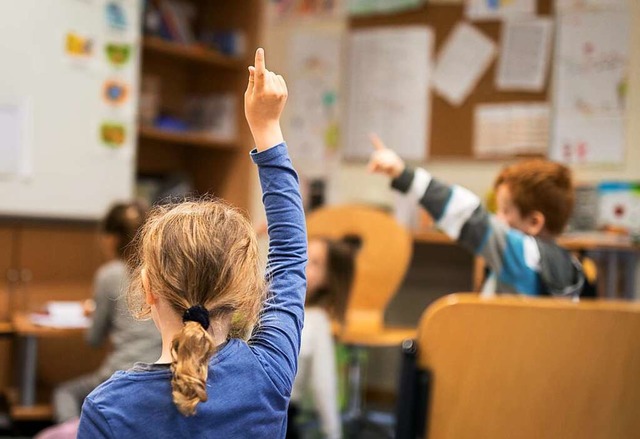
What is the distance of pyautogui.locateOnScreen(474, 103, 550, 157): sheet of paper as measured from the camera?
4250mm

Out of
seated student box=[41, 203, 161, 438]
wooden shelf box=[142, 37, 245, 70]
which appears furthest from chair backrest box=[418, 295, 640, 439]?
wooden shelf box=[142, 37, 245, 70]

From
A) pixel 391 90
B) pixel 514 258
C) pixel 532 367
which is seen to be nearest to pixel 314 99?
pixel 391 90

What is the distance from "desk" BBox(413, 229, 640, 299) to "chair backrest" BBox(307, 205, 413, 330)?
0.20 m

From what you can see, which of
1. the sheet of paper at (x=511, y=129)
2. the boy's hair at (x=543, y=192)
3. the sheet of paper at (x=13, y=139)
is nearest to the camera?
the boy's hair at (x=543, y=192)

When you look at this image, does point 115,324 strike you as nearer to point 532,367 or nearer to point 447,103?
point 532,367

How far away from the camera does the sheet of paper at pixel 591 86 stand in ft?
13.4

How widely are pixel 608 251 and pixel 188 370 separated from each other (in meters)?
3.07

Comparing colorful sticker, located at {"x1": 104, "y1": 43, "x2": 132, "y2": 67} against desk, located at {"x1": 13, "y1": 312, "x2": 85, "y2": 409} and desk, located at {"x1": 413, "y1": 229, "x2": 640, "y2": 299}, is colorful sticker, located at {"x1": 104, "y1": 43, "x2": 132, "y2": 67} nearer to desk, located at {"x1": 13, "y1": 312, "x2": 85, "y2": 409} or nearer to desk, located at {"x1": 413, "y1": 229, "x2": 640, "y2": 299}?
desk, located at {"x1": 13, "y1": 312, "x2": 85, "y2": 409}

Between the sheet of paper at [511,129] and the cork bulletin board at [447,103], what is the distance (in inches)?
1.4

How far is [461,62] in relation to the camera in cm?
445


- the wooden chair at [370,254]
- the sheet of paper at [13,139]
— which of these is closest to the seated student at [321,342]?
the wooden chair at [370,254]

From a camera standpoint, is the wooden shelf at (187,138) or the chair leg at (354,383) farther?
the wooden shelf at (187,138)

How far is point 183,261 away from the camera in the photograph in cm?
105

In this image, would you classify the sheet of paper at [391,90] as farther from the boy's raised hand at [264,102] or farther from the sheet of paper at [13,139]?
the boy's raised hand at [264,102]
